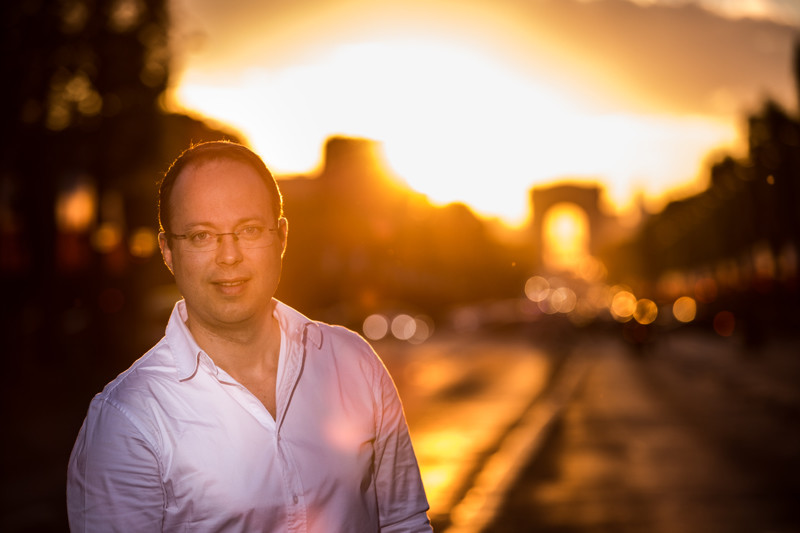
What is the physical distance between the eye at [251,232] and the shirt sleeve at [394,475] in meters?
0.54

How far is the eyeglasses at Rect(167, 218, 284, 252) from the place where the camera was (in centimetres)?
292

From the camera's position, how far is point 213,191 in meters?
2.89

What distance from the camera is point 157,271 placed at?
40.9 metres

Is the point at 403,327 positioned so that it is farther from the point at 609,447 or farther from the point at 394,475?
the point at 394,475

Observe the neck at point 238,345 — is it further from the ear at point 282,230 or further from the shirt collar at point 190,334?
the ear at point 282,230

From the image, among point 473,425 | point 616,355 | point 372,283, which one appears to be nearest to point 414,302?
point 372,283

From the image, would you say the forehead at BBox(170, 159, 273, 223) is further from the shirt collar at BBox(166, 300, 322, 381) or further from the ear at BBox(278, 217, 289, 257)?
the shirt collar at BBox(166, 300, 322, 381)

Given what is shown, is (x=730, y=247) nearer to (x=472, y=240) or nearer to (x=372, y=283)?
(x=472, y=240)

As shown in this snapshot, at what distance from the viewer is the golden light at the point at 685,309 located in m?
50.6

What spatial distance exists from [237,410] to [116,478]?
0.34 metres

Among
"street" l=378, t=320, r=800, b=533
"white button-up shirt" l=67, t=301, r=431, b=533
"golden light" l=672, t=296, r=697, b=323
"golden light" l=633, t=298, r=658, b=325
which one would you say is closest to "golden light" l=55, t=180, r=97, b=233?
"golden light" l=633, t=298, r=658, b=325

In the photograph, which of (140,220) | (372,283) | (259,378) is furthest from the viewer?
(372,283)

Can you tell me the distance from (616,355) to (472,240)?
42820mm

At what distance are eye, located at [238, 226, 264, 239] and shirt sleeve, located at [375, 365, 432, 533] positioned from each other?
0.54 m
